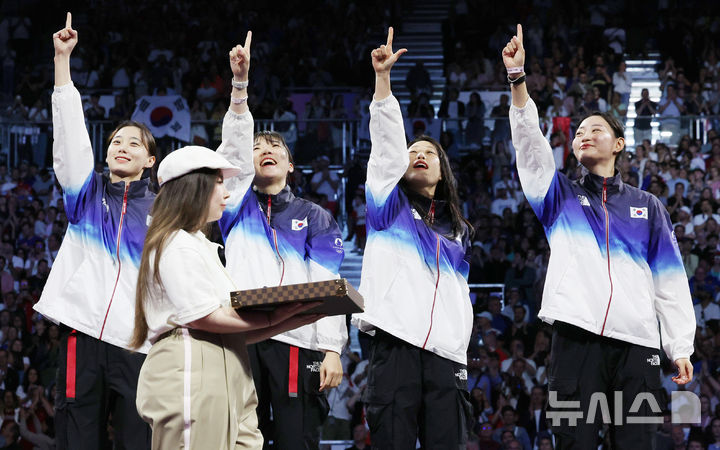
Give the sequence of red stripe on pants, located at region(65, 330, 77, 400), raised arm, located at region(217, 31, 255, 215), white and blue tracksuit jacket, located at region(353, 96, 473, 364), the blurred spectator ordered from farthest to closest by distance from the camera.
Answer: the blurred spectator, raised arm, located at region(217, 31, 255, 215), white and blue tracksuit jacket, located at region(353, 96, 473, 364), red stripe on pants, located at region(65, 330, 77, 400)

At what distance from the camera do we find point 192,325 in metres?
3.20

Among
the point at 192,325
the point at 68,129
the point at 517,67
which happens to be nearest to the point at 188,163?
the point at 192,325

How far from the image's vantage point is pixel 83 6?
677 inches

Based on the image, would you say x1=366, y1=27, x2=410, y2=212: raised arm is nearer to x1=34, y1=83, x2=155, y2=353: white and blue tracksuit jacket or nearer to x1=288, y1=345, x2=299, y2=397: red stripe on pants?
x1=288, y1=345, x2=299, y2=397: red stripe on pants

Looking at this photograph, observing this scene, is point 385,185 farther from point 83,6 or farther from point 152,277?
point 83,6

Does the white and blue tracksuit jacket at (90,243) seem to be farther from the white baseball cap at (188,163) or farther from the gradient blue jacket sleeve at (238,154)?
the white baseball cap at (188,163)

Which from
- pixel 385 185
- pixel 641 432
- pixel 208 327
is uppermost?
pixel 385 185

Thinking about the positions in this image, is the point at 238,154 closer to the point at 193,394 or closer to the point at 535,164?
the point at 535,164

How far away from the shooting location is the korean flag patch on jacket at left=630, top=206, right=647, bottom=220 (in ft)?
15.4

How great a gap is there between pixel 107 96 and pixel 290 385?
9.98 metres

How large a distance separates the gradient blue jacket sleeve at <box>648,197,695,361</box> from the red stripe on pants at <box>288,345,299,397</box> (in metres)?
1.78

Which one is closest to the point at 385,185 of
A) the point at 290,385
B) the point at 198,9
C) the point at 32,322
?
the point at 290,385

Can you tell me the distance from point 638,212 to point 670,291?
1.37 feet

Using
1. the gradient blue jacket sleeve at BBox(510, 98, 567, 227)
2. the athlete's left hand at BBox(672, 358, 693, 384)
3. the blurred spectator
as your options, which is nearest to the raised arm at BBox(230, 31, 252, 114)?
the gradient blue jacket sleeve at BBox(510, 98, 567, 227)
